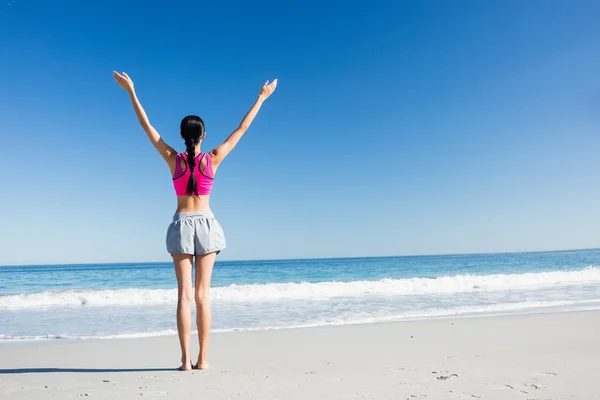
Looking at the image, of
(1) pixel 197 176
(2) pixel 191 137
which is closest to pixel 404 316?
(1) pixel 197 176

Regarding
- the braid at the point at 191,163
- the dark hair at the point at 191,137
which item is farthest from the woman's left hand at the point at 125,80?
the braid at the point at 191,163

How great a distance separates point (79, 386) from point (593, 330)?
613 centimetres

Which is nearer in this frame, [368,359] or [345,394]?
[345,394]

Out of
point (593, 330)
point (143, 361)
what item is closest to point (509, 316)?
point (593, 330)

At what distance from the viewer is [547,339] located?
541cm

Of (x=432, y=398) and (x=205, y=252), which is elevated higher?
(x=205, y=252)

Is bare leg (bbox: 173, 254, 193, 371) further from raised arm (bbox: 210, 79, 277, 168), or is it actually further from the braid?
raised arm (bbox: 210, 79, 277, 168)

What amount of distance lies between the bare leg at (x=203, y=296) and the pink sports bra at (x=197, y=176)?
562mm

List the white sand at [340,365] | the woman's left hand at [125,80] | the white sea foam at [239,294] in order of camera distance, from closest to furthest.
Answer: the white sand at [340,365] < the woman's left hand at [125,80] < the white sea foam at [239,294]

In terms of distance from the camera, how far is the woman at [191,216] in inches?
144

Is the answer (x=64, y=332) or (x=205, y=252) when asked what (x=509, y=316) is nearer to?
(x=205, y=252)

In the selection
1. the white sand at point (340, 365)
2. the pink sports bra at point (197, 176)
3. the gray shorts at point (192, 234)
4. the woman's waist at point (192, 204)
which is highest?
the pink sports bra at point (197, 176)

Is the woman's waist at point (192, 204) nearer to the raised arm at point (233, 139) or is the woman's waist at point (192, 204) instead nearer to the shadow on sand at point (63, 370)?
the raised arm at point (233, 139)

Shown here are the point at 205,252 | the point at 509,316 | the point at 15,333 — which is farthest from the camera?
the point at 509,316
